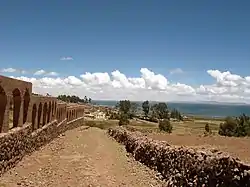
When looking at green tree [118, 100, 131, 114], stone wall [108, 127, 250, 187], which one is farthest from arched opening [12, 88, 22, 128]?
green tree [118, 100, 131, 114]

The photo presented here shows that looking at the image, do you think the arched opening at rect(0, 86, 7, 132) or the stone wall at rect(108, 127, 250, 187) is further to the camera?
the arched opening at rect(0, 86, 7, 132)

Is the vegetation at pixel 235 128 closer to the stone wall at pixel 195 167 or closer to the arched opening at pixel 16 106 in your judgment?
the stone wall at pixel 195 167

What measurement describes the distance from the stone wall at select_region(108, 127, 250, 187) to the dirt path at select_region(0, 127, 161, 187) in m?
0.68

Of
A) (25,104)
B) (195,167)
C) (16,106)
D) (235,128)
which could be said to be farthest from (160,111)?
(195,167)

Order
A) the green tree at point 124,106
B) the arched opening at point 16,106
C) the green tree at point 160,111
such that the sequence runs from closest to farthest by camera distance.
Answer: the arched opening at point 16,106, the green tree at point 160,111, the green tree at point 124,106

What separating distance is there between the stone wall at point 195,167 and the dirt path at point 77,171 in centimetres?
68

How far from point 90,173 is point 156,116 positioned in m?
113

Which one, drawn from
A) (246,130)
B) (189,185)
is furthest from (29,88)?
(246,130)

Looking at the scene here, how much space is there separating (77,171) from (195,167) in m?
6.06

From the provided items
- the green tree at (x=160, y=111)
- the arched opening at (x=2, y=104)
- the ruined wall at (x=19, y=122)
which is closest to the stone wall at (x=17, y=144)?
the ruined wall at (x=19, y=122)

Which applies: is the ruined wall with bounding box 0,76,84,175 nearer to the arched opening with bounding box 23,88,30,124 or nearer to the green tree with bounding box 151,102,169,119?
the arched opening with bounding box 23,88,30,124

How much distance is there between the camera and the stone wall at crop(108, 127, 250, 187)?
36.7 feet

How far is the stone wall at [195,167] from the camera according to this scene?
1120 centimetres

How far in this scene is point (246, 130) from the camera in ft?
177
